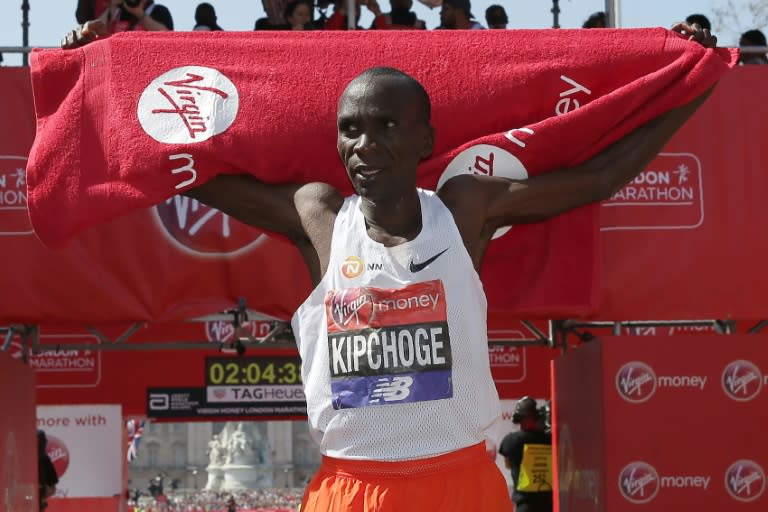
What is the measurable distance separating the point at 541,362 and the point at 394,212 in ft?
28.6

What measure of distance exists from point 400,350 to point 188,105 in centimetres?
139

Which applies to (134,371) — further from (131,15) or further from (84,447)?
(131,15)

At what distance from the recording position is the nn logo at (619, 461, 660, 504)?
280 inches

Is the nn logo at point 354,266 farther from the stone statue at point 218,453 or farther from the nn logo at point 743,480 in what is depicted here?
the stone statue at point 218,453

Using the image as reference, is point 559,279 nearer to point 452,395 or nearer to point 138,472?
point 452,395

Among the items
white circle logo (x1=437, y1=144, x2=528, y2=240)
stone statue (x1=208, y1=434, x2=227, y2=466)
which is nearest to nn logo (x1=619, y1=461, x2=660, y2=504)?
white circle logo (x1=437, y1=144, x2=528, y2=240)

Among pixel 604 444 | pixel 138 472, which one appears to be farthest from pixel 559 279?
pixel 138 472

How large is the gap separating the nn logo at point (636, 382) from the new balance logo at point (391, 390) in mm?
3850

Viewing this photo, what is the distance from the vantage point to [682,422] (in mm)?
7234

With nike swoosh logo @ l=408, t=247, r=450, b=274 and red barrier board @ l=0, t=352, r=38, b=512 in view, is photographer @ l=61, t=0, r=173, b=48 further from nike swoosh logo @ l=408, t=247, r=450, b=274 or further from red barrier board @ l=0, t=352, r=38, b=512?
nike swoosh logo @ l=408, t=247, r=450, b=274

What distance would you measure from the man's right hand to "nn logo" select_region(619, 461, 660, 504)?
394 cm

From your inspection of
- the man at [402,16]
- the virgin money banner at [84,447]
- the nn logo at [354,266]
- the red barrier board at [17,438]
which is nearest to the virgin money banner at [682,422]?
the man at [402,16]

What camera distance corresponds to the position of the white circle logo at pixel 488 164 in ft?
14.0

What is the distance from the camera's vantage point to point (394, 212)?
3641mm
